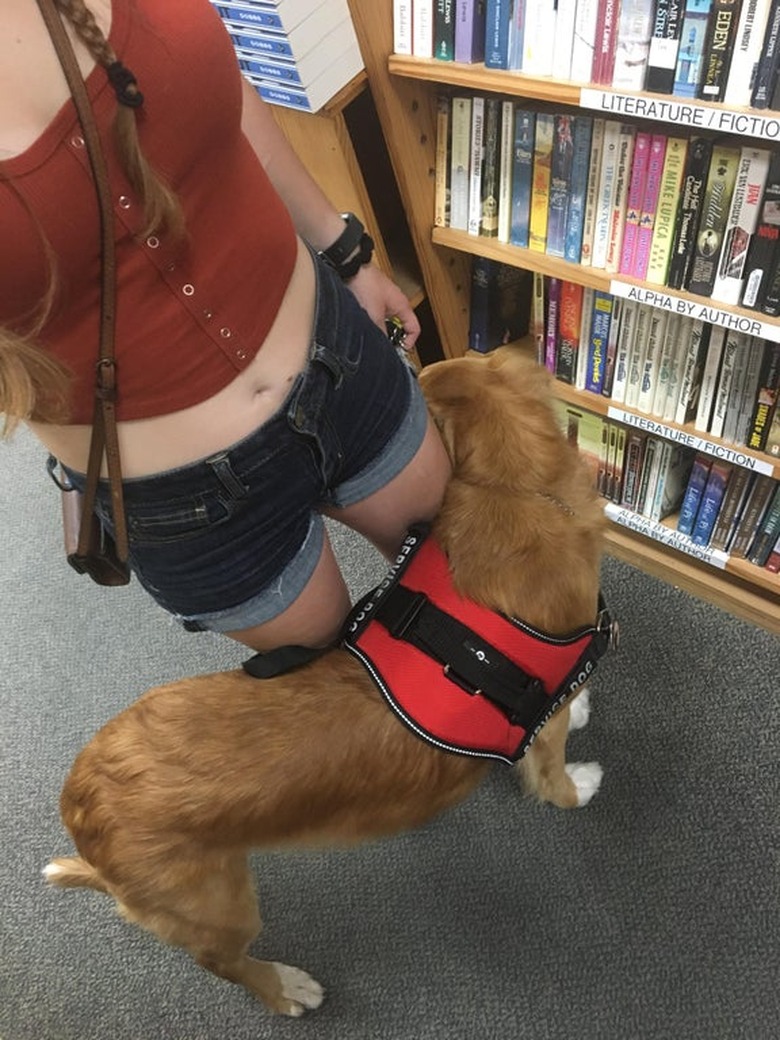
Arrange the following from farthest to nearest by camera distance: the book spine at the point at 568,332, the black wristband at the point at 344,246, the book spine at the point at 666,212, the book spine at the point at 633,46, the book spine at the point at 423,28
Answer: the book spine at the point at 568,332 < the book spine at the point at 423,28 < the book spine at the point at 666,212 < the book spine at the point at 633,46 < the black wristband at the point at 344,246

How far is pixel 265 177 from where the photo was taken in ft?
2.79

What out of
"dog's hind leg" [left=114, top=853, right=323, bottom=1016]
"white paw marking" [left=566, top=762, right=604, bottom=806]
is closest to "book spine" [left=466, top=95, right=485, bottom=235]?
"white paw marking" [left=566, top=762, right=604, bottom=806]

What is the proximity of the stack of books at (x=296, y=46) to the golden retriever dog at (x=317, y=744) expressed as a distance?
743mm

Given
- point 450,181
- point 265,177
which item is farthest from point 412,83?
point 265,177

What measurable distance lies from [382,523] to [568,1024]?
0.97 metres

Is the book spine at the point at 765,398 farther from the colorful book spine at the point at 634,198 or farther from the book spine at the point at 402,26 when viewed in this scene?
the book spine at the point at 402,26

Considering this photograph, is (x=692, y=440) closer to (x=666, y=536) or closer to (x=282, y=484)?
(x=666, y=536)

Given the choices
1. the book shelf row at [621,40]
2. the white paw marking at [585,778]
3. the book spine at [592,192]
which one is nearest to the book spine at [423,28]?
the book shelf row at [621,40]

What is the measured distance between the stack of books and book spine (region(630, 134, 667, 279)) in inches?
24.3

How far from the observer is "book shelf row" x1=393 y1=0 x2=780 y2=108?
1.13 m

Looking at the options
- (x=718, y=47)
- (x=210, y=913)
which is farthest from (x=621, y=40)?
(x=210, y=913)

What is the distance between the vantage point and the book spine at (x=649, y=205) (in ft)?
4.41

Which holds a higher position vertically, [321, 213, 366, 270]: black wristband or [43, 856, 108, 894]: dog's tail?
[321, 213, 366, 270]: black wristband

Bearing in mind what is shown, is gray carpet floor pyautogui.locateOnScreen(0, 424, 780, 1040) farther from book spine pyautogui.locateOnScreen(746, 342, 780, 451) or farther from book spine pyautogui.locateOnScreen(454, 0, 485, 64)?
book spine pyautogui.locateOnScreen(454, 0, 485, 64)
